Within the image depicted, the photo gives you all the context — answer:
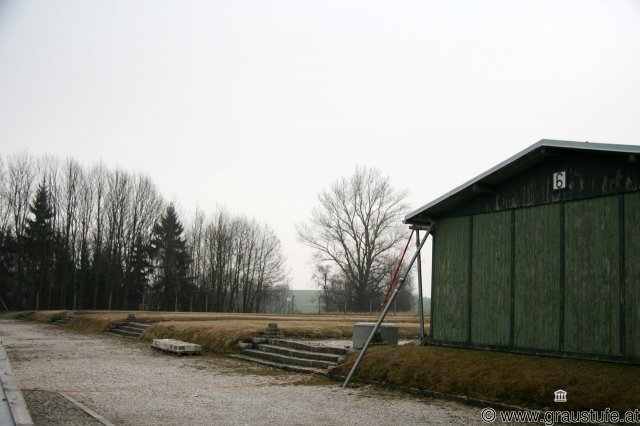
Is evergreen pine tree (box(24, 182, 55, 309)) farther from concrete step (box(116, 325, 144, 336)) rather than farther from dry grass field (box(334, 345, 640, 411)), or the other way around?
dry grass field (box(334, 345, 640, 411))

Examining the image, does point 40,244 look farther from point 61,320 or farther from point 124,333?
point 124,333

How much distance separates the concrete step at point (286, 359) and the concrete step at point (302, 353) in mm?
178

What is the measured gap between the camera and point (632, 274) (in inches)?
421

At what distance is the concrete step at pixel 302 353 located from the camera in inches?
595

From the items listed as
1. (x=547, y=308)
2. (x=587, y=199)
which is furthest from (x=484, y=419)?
(x=587, y=199)

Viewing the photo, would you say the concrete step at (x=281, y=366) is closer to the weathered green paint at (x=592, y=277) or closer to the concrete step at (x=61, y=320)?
the weathered green paint at (x=592, y=277)

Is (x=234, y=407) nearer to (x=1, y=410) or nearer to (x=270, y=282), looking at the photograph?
(x=1, y=410)

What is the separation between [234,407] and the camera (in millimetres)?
10141

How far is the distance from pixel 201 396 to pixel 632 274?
9073mm

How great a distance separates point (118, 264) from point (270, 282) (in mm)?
19106

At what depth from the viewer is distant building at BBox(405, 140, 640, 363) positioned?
1093 centimetres

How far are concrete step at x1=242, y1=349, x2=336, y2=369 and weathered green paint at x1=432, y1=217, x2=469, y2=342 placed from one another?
3208 mm

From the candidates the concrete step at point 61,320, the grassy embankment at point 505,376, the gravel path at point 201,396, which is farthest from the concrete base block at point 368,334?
the concrete step at point 61,320

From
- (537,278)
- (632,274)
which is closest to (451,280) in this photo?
(537,278)
